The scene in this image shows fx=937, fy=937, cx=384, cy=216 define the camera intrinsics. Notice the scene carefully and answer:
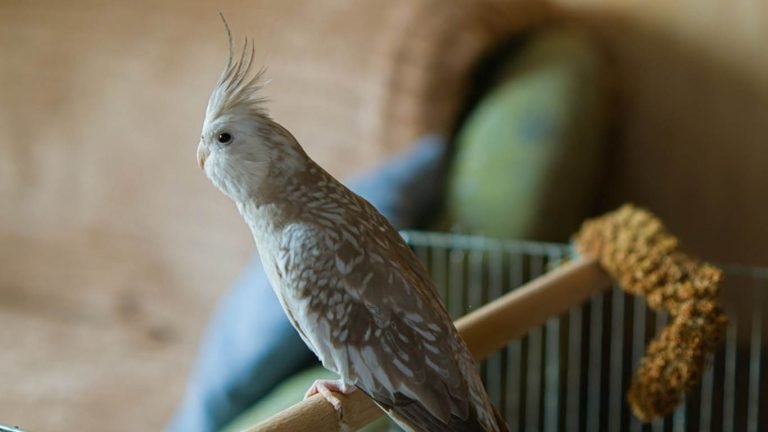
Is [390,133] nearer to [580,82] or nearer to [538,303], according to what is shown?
[580,82]

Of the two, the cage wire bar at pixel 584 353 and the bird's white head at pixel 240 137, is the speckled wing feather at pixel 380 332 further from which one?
the cage wire bar at pixel 584 353

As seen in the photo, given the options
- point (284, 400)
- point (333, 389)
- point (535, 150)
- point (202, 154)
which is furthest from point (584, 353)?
point (202, 154)

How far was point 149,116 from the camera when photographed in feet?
6.98

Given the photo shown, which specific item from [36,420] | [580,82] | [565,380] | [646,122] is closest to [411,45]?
[580,82]

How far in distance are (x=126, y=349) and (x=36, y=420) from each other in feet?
1.19

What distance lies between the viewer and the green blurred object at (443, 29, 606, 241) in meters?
1.58

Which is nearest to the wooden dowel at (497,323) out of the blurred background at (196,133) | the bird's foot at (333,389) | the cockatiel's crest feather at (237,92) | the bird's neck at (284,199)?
the bird's foot at (333,389)

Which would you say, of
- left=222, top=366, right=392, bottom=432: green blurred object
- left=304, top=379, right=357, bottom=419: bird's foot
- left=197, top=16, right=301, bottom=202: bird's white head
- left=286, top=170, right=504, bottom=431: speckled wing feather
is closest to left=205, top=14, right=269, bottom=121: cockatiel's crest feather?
left=197, top=16, right=301, bottom=202: bird's white head

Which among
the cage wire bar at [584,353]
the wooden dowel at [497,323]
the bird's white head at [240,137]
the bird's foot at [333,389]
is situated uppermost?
the bird's white head at [240,137]

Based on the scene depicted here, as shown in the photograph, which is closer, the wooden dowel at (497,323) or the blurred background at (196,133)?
the wooden dowel at (497,323)

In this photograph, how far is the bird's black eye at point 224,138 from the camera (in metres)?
0.81

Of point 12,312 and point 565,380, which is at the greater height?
point 12,312

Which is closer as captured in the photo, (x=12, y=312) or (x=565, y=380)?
(x=565, y=380)

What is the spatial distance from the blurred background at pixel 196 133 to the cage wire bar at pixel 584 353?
14 centimetres
